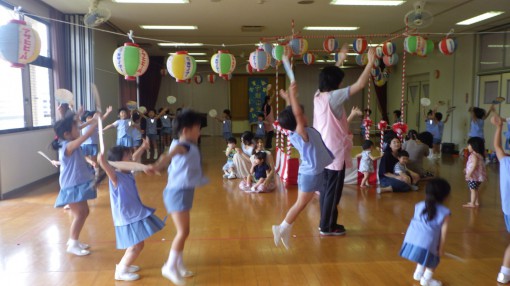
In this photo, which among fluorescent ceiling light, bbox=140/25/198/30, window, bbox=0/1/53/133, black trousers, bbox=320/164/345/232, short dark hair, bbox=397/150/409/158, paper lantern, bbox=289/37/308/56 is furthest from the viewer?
fluorescent ceiling light, bbox=140/25/198/30

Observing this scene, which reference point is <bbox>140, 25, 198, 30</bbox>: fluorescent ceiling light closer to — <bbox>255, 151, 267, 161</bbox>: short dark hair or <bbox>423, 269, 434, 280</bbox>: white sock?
<bbox>255, 151, 267, 161</bbox>: short dark hair

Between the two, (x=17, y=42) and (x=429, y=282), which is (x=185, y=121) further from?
(x=17, y=42)

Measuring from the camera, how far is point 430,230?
8.46ft

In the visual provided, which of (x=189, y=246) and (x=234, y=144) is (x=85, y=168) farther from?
(x=234, y=144)

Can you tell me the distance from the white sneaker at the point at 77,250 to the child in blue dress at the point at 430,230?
250 cm

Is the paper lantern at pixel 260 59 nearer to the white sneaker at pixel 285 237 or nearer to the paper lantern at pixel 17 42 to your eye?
the paper lantern at pixel 17 42

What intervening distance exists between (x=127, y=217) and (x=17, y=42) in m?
2.26

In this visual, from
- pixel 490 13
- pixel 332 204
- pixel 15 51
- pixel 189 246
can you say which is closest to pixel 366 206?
pixel 332 204

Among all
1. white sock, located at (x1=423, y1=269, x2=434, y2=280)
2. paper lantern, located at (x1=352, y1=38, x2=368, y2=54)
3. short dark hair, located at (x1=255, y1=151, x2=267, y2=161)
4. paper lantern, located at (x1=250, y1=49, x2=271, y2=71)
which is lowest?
white sock, located at (x1=423, y1=269, x2=434, y2=280)

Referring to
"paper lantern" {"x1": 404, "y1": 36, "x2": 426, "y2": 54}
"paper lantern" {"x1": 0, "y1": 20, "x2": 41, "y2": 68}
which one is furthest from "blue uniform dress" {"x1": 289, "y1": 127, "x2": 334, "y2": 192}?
"paper lantern" {"x1": 404, "y1": 36, "x2": 426, "y2": 54}

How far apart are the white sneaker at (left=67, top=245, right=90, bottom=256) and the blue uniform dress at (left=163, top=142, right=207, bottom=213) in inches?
47.7

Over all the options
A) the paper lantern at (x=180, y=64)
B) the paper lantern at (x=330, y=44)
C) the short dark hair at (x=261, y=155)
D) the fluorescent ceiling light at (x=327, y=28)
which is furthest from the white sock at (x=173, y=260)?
the fluorescent ceiling light at (x=327, y=28)

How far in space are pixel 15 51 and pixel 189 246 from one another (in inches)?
98.4

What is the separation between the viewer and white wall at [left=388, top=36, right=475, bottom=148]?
1009 centimetres
